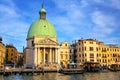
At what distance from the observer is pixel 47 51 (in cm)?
10181

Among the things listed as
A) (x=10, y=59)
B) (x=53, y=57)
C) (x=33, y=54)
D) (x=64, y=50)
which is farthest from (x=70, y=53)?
(x=10, y=59)

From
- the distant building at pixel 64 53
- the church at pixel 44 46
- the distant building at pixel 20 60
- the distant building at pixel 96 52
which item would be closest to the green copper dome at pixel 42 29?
the church at pixel 44 46

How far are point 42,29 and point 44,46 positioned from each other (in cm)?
1087

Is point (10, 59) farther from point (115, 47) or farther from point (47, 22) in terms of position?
point (115, 47)

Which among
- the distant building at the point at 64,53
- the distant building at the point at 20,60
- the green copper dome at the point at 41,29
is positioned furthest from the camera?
the distant building at the point at 20,60

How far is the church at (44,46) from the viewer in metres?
97.2

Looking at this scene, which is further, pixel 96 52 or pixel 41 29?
pixel 41 29

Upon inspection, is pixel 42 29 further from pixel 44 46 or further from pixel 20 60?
pixel 20 60

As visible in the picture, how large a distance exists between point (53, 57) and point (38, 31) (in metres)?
13.4

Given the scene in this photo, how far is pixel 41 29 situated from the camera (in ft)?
343

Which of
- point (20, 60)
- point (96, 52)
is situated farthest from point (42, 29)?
point (20, 60)

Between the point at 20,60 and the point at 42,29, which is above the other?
the point at 42,29

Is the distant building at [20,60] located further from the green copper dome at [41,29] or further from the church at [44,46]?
the green copper dome at [41,29]

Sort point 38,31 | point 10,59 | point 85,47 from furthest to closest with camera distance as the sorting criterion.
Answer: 1. point 10,59
2. point 38,31
3. point 85,47
